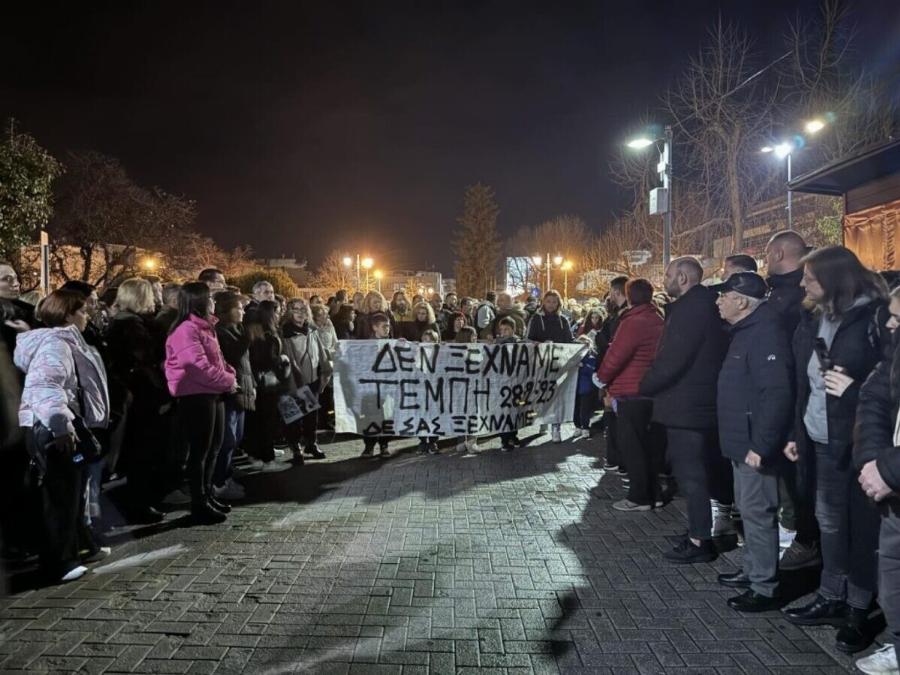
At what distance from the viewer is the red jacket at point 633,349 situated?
6633 millimetres

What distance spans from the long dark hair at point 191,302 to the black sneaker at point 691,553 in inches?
177

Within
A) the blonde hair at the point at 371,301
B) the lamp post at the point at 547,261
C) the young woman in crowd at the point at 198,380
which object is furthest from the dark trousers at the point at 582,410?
the lamp post at the point at 547,261

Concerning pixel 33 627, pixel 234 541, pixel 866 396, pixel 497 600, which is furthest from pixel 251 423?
pixel 866 396

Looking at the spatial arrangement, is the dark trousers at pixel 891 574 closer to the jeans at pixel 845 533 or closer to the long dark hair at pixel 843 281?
the jeans at pixel 845 533

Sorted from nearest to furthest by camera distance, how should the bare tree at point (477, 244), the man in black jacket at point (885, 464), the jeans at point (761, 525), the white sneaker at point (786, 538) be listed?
the man in black jacket at point (885, 464) < the jeans at point (761, 525) < the white sneaker at point (786, 538) < the bare tree at point (477, 244)

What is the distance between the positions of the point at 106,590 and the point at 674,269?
4.97 meters

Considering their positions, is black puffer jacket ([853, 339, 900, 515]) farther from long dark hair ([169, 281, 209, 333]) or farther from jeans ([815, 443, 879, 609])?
long dark hair ([169, 281, 209, 333])

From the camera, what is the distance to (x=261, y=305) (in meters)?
8.02

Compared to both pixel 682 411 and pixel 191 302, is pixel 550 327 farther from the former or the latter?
pixel 191 302

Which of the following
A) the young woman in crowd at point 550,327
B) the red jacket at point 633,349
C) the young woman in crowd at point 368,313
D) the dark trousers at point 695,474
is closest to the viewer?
the dark trousers at point 695,474

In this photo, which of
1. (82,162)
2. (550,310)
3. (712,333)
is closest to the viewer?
(712,333)

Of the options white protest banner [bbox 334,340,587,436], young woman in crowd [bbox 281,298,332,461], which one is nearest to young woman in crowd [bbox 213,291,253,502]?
young woman in crowd [bbox 281,298,332,461]

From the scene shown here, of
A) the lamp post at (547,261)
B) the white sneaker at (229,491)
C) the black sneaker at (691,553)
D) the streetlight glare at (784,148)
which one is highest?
the lamp post at (547,261)

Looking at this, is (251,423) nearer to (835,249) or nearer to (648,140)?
(835,249)
